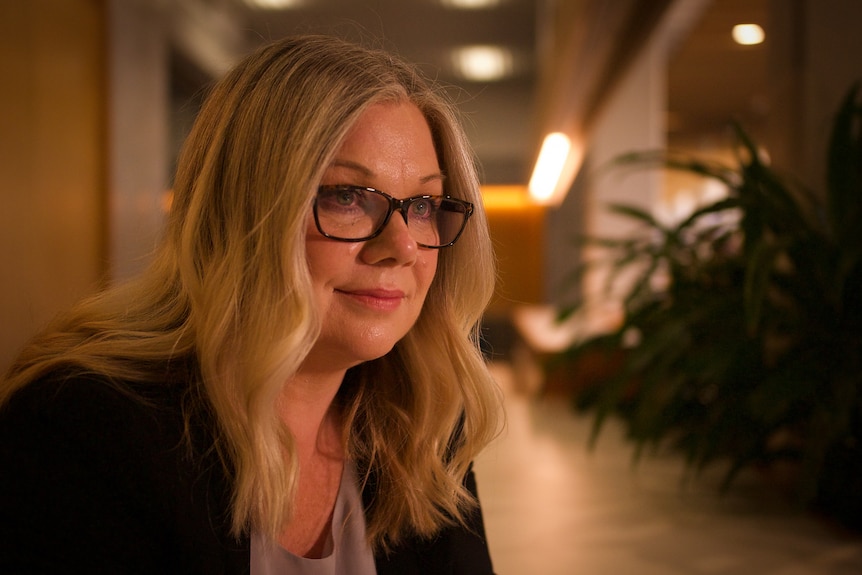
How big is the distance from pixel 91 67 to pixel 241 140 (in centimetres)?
296

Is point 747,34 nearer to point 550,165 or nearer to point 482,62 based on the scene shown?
point 550,165

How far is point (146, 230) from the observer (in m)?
3.78

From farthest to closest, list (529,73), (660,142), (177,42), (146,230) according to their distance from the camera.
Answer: (529,73) < (660,142) < (177,42) < (146,230)

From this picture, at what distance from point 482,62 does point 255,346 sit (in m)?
7.17

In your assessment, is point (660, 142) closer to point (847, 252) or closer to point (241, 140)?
point (847, 252)

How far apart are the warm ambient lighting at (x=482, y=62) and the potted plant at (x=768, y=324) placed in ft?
16.3

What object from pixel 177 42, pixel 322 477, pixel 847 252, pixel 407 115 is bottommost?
pixel 322 477

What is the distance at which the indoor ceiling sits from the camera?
2754 millimetres

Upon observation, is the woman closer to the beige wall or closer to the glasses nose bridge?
the glasses nose bridge

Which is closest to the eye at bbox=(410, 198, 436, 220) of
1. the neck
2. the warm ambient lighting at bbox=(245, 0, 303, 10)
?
the neck

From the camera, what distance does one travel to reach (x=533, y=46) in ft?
23.1

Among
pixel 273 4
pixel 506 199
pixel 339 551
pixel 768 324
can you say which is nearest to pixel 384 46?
pixel 339 551

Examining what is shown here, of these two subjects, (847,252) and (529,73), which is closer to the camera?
(847,252)

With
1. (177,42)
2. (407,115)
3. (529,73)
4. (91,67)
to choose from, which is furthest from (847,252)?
(529,73)
